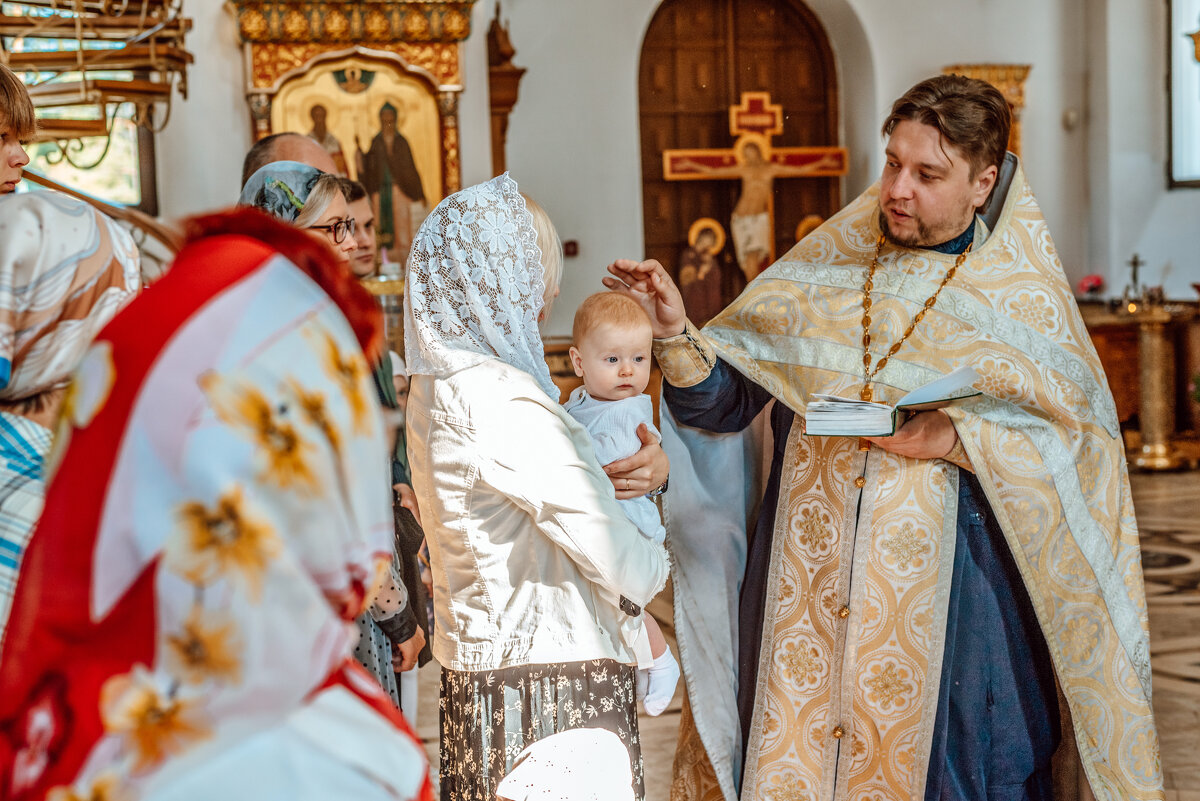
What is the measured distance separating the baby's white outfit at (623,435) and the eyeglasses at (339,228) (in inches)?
23.0

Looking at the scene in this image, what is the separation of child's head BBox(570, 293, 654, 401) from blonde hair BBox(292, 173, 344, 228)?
22.2 inches

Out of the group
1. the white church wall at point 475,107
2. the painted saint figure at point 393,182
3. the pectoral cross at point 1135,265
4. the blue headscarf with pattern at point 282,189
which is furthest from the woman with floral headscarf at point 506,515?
the pectoral cross at point 1135,265

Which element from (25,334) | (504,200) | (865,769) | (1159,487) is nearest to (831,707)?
(865,769)

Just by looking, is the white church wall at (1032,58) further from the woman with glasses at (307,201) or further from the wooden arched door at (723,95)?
the woman with glasses at (307,201)

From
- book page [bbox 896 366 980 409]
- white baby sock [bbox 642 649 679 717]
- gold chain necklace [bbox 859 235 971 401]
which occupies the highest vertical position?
gold chain necklace [bbox 859 235 971 401]

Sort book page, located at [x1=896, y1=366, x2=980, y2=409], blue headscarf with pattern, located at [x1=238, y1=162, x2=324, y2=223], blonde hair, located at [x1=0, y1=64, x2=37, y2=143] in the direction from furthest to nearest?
blue headscarf with pattern, located at [x1=238, y1=162, x2=324, y2=223], book page, located at [x1=896, y1=366, x2=980, y2=409], blonde hair, located at [x1=0, y1=64, x2=37, y2=143]

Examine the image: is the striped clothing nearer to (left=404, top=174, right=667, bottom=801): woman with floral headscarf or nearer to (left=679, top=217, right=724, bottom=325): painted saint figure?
(left=404, top=174, right=667, bottom=801): woman with floral headscarf

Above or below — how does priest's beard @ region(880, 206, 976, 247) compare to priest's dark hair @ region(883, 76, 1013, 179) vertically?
below

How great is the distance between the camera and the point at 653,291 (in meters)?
2.46

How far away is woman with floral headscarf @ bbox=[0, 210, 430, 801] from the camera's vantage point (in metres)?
0.80

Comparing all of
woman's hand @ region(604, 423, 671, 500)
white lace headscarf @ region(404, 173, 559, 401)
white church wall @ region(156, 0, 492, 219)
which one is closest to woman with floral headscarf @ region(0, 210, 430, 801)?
white lace headscarf @ region(404, 173, 559, 401)

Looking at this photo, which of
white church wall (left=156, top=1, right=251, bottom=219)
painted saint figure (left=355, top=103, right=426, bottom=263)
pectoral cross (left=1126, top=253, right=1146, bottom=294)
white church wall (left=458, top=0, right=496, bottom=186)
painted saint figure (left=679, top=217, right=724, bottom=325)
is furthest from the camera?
painted saint figure (left=679, top=217, right=724, bottom=325)

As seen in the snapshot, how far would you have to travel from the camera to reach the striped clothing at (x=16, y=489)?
130 cm

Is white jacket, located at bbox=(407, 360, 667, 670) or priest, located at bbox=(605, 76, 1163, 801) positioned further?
priest, located at bbox=(605, 76, 1163, 801)
